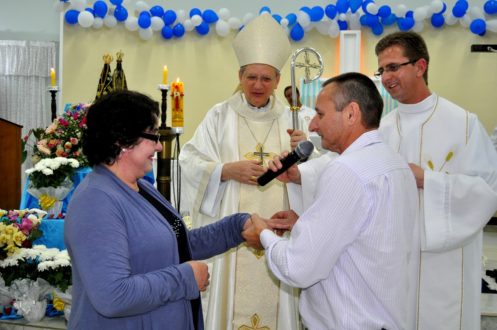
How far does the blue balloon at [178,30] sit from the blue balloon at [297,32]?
1631mm

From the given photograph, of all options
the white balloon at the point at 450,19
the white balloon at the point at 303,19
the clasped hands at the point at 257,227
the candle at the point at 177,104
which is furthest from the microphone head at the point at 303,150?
the white balloon at the point at 450,19

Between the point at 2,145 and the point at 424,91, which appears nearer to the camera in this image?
the point at 424,91

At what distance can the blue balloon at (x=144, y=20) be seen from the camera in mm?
8430

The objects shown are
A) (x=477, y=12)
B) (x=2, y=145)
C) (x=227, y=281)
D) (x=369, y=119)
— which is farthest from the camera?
(x=477, y=12)

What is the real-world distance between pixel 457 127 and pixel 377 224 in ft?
4.19

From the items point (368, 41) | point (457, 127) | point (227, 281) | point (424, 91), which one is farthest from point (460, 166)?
point (368, 41)

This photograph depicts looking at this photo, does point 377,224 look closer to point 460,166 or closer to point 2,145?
point 460,166

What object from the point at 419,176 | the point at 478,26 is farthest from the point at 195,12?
the point at 419,176

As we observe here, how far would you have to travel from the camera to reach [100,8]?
848 cm

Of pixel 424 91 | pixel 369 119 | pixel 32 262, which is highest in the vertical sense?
pixel 424 91

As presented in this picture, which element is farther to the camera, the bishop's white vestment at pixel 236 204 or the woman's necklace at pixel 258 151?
the woman's necklace at pixel 258 151

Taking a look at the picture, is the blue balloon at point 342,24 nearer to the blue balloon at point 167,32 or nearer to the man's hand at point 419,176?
the blue balloon at point 167,32

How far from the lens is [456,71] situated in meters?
8.92

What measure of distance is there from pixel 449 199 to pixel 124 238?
1.59 meters
